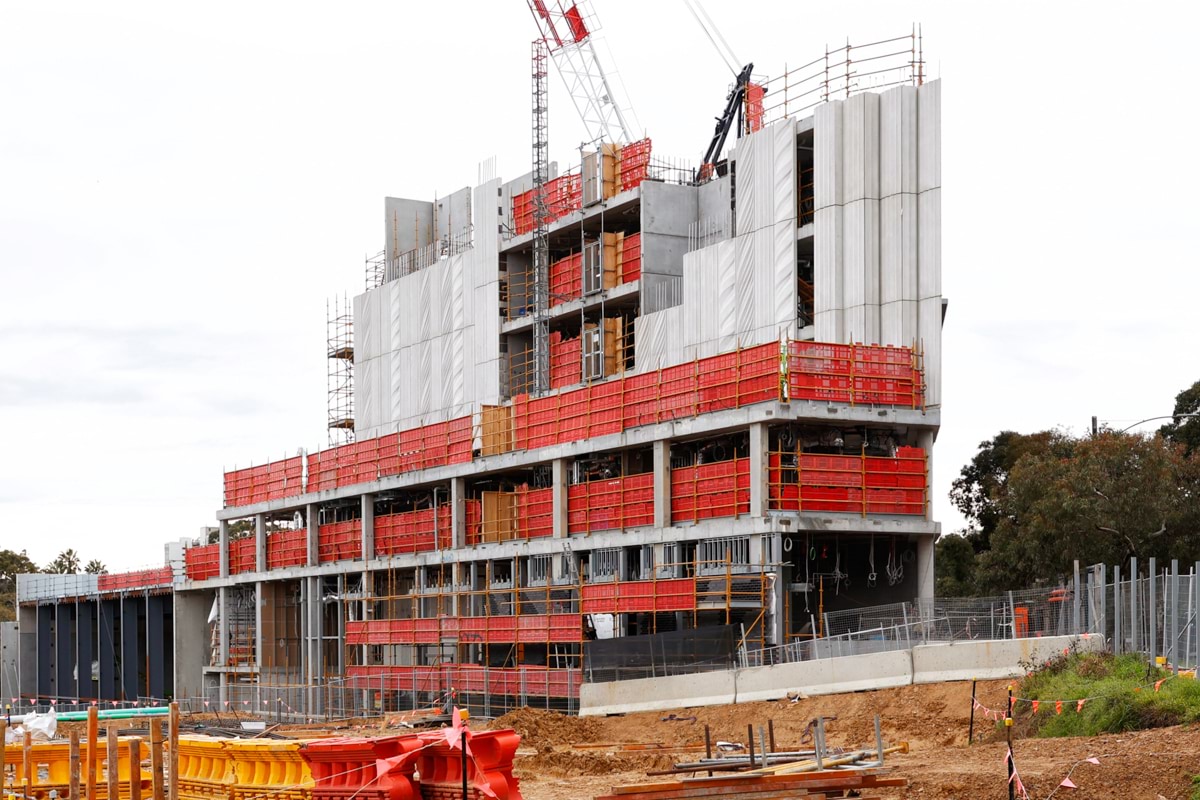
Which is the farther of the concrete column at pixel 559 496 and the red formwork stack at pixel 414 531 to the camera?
the red formwork stack at pixel 414 531

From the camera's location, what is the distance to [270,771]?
96.4 ft

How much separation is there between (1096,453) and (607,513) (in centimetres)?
1974

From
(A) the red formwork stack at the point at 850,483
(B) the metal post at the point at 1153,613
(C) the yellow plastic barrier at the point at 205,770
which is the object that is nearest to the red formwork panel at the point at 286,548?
(A) the red formwork stack at the point at 850,483

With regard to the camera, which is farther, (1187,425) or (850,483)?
(1187,425)

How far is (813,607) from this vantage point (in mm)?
49938

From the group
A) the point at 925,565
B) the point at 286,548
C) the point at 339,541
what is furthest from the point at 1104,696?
the point at 286,548

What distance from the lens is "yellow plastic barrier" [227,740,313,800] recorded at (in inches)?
1122

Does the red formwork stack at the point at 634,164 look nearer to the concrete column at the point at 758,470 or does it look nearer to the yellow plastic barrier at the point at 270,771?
the concrete column at the point at 758,470

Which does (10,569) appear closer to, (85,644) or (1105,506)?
(85,644)

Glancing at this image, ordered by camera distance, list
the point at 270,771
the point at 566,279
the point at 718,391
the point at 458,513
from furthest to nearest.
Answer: the point at 566,279 → the point at 458,513 → the point at 718,391 → the point at 270,771

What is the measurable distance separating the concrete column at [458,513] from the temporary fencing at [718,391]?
3.33ft

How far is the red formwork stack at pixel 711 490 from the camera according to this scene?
156ft

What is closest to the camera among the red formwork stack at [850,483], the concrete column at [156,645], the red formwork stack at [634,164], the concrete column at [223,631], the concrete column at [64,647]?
the red formwork stack at [850,483]

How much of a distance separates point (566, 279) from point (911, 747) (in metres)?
35.2
